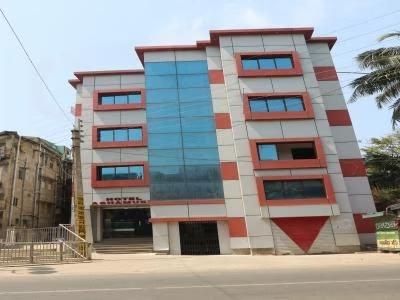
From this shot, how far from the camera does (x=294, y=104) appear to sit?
25172 millimetres

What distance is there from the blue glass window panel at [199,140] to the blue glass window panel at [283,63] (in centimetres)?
748

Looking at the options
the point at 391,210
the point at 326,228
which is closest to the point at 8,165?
the point at 326,228

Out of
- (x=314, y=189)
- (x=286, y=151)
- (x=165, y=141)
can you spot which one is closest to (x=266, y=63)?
(x=286, y=151)

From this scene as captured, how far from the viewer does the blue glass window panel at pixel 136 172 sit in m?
27.5

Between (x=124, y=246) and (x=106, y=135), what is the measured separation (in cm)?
959

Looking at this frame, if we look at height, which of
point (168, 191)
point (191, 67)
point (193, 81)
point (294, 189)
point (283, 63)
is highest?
point (191, 67)

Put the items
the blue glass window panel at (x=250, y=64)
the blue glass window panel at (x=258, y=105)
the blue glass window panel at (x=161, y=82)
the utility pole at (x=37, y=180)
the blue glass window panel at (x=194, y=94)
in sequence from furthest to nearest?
the utility pole at (x=37, y=180), the blue glass window panel at (x=161, y=82), the blue glass window panel at (x=250, y=64), the blue glass window panel at (x=194, y=94), the blue glass window panel at (x=258, y=105)

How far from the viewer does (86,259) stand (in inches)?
686

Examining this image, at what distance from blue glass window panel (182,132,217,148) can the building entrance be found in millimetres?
7494

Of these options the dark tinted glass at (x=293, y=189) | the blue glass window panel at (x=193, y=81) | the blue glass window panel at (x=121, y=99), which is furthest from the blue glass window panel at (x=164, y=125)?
the dark tinted glass at (x=293, y=189)

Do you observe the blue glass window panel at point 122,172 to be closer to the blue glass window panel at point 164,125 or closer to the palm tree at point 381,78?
the blue glass window panel at point 164,125

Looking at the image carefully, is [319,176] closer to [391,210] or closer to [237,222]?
[391,210]

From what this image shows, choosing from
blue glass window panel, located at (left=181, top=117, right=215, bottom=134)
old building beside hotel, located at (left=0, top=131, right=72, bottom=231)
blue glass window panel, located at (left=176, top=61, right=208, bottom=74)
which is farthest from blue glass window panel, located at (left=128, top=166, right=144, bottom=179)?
old building beside hotel, located at (left=0, top=131, right=72, bottom=231)

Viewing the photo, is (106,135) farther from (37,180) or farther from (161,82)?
(37,180)
